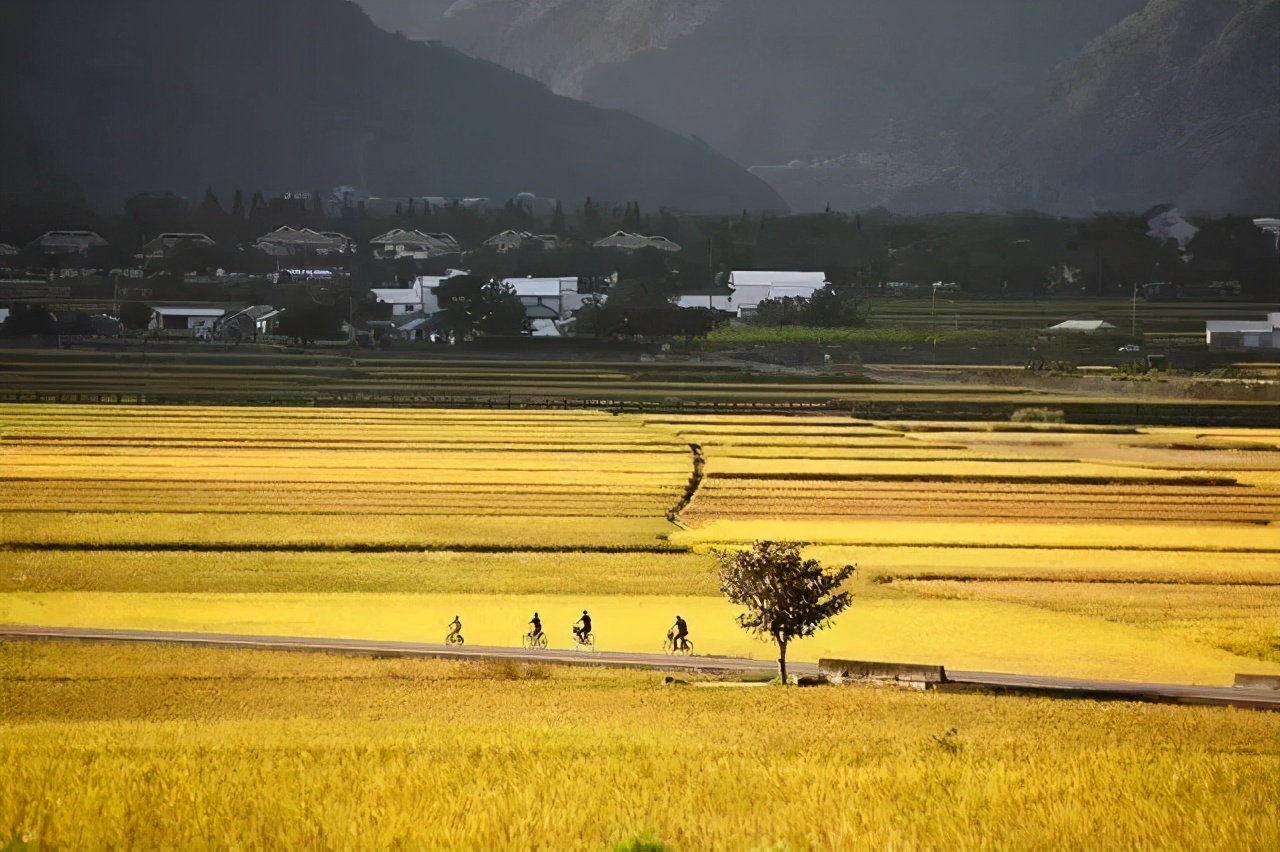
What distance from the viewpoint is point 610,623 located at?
2534 cm

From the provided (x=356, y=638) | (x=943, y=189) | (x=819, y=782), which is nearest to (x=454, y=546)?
(x=356, y=638)

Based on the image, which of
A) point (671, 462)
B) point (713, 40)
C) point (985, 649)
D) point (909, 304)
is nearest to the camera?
point (985, 649)

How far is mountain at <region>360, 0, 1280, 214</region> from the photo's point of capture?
302 ft

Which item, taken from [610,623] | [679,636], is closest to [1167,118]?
[610,623]

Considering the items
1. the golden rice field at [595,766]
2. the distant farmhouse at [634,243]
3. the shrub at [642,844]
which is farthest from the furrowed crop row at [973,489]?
the distant farmhouse at [634,243]

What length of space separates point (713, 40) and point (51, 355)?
49557mm

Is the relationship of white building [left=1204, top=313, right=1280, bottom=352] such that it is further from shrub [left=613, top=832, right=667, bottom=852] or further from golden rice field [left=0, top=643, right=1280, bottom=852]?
shrub [left=613, top=832, right=667, bottom=852]

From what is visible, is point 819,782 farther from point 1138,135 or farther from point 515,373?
point 1138,135

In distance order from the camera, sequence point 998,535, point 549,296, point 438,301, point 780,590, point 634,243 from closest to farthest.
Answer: point 780,590 < point 998,535 < point 438,301 < point 549,296 < point 634,243

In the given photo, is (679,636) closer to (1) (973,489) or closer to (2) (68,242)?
(1) (973,489)

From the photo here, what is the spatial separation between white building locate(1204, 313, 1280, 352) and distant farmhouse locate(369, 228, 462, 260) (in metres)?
42.0

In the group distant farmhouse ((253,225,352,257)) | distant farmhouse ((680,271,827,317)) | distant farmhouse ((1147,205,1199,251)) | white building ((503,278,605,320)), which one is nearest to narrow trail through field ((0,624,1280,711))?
white building ((503,278,605,320))

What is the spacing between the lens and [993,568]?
31000 mm

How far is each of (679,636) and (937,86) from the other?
85167mm
